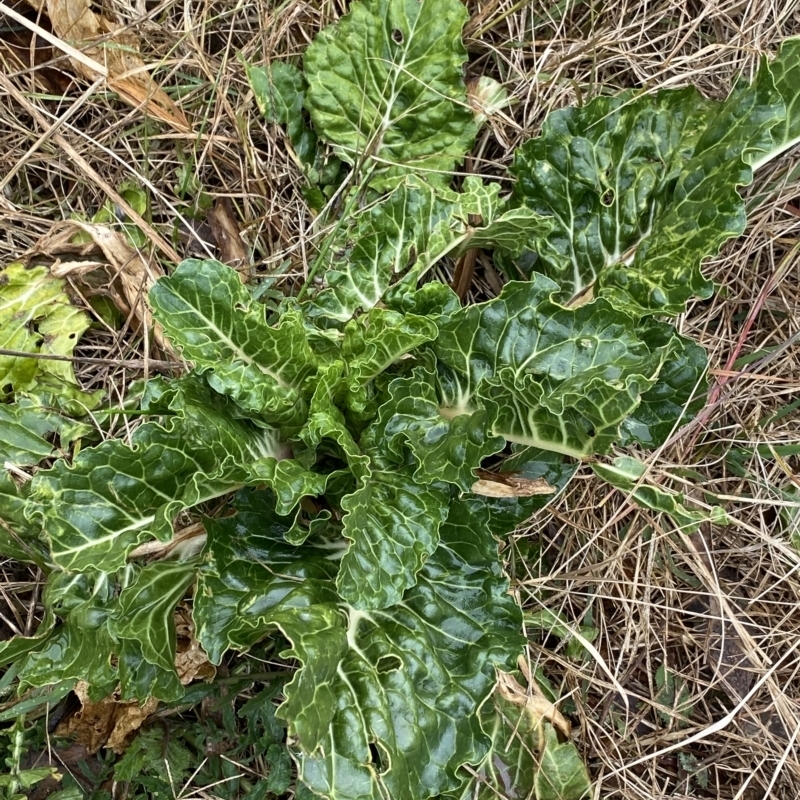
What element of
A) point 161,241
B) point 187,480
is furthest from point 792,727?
point 161,241

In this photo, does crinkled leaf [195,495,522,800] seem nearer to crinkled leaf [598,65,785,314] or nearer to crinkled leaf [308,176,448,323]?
crinkled leaf [308,176,448,323]

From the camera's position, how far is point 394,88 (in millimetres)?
2986

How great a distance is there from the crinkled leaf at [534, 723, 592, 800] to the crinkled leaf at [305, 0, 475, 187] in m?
2.26

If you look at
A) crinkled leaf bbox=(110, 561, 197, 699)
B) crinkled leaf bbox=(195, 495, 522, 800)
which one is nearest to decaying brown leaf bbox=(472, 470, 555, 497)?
crinkled leaf bbox=(195, 495, 522, 800)

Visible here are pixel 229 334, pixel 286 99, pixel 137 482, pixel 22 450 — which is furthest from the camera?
pixel 286 99

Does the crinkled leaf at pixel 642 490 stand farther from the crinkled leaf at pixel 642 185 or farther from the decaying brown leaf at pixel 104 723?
the decaying brown leaf at pixel 104 723

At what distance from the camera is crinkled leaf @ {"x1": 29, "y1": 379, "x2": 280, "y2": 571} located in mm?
2055

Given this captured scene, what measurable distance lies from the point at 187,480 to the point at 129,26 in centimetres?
204


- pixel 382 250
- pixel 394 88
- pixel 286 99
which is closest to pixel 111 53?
pixel 286 99

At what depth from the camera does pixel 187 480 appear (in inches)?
87.5

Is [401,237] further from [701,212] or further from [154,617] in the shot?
[154,617]

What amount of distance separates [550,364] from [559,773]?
1.63 metres

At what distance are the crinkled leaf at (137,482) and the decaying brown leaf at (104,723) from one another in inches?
41.5

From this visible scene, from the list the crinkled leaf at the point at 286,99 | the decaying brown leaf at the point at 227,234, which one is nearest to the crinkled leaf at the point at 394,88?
the crinkled leaf at the point at 286,99
